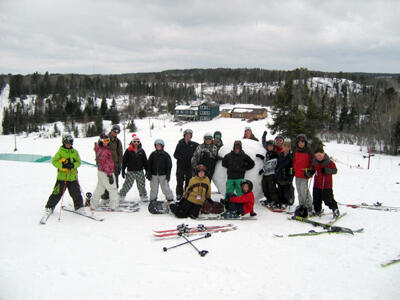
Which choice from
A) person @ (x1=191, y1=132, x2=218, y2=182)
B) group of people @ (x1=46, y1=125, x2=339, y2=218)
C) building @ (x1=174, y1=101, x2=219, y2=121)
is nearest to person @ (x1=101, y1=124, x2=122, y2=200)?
group of people @ (x1=46, y1=125, x2=339, y2=218)

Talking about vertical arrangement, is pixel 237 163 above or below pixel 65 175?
above

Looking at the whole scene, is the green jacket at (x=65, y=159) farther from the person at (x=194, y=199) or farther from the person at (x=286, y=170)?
the person at (x=286, y=170)

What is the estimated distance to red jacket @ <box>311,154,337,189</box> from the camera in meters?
6.84

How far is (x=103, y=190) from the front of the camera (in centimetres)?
752

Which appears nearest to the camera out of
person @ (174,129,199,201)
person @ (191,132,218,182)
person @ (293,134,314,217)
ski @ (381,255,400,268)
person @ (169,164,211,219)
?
ski @ (381,255,400,268)

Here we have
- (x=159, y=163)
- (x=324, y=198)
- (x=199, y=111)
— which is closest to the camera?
(x=324, y=198)

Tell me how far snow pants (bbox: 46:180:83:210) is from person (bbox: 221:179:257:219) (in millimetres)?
3505

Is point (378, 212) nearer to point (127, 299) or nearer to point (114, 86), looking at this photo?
point (127, 299)

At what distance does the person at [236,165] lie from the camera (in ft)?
24.3

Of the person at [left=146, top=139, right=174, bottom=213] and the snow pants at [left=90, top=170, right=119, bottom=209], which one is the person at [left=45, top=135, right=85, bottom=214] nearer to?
the snow pants at [left=90, top=170, right=119, bottom=209]

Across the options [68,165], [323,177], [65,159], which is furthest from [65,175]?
[323,177]

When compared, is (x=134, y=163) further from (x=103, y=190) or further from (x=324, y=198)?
(x=324, y=198)

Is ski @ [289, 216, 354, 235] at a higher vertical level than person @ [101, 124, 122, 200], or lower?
lower

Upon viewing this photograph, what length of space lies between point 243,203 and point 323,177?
1.99 meters
